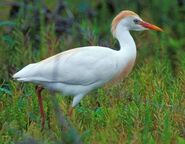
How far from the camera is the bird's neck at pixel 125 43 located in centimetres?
786

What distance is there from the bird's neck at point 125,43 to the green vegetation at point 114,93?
0.78 ft

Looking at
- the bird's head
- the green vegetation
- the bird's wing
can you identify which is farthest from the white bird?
the bird's head

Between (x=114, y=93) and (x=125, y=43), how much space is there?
50cm

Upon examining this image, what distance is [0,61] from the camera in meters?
8.91

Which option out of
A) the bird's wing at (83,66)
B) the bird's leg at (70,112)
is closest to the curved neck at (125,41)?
the bird's wing at (83,66)

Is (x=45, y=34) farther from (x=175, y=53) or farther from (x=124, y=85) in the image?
(x=175, y=53)

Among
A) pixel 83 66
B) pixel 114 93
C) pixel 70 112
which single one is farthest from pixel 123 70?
pixel 70 112

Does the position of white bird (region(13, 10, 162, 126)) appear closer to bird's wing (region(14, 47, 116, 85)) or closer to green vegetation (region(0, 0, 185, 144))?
bird's wing (region(14, 47, 116, 85))

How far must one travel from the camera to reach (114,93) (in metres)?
7.66

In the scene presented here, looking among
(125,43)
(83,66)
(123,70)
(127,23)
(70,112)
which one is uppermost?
(127,23)

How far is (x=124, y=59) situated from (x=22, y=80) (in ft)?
3.01

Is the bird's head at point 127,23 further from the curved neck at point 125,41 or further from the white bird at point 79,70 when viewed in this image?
the white bird at point 79,70

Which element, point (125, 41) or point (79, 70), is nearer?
point (79, 70)

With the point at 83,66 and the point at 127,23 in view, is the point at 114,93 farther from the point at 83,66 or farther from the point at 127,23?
the point at 127,23
